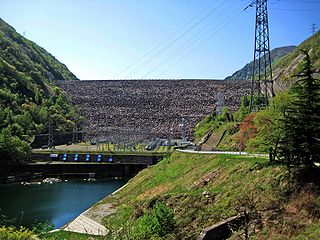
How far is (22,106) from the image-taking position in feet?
290

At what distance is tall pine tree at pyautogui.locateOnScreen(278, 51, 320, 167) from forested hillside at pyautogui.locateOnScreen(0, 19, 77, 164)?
1871 inches

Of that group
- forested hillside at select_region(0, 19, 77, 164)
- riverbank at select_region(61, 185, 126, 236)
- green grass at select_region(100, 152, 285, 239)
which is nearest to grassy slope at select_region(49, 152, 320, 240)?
green grass at select_region(100, 152, 285, 239)

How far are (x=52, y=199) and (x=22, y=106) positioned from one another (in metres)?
51.1

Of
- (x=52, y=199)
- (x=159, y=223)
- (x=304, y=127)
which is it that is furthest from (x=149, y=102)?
(x=159, y=223)

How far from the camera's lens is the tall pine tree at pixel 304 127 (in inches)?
694

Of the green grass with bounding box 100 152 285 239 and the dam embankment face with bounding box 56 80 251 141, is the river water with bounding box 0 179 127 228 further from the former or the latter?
the dam embankment face with bounding box 56 80 251 141

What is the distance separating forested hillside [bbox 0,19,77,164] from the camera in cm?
5962

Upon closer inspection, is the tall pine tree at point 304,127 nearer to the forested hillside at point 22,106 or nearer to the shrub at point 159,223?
the shrub at point 159,223

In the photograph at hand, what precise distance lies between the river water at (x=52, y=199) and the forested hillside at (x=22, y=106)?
31.3 ft

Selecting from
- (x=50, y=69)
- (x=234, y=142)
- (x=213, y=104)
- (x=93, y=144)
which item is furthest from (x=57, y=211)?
(x=50, y=69)

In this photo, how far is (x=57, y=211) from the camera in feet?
122

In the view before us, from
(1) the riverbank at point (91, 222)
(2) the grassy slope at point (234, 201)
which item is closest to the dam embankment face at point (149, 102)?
(1) the riverbank at point (91, 222)

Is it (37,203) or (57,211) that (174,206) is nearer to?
(57,211)

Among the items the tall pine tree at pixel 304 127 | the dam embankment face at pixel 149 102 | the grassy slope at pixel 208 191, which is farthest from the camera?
the dam embankment face at pixel 149 102
